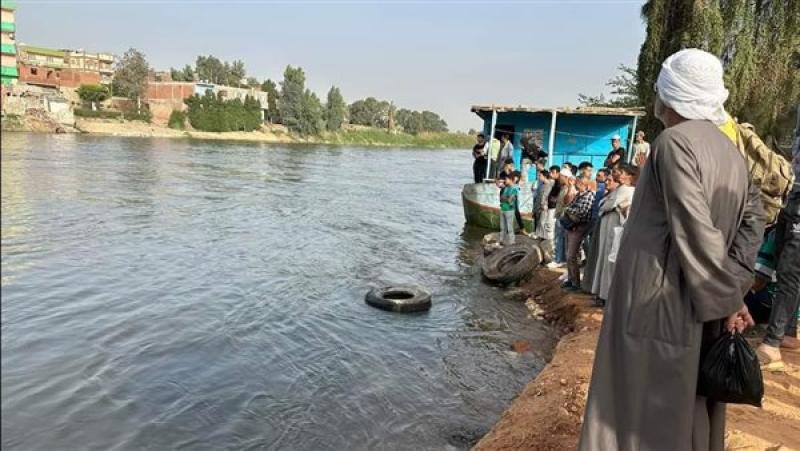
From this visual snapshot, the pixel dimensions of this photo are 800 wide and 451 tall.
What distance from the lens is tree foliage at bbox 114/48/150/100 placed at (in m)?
73.0

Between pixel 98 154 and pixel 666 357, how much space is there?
37.2 meters

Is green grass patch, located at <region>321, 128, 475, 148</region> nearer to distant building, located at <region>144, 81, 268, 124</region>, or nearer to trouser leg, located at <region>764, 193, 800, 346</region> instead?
distant building, located at <region>144, 81, 268, 124</region>

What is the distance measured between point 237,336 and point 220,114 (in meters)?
71.5

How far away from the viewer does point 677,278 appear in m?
2.47

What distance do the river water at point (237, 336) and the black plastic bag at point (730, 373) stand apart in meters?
2.42

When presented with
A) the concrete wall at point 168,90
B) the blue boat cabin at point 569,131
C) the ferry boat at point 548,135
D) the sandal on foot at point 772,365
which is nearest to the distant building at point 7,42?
the sandal on foot at point 772,365

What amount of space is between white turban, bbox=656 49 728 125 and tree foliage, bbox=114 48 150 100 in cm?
7874

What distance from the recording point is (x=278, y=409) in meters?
5.91

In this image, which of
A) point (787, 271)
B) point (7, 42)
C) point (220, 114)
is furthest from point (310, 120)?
point (7, 42)

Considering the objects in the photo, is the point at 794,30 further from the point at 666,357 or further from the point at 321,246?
the point at 666,357

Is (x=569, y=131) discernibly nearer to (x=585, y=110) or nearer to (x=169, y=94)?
(x=585, y=110)

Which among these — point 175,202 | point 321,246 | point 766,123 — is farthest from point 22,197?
point 766,123

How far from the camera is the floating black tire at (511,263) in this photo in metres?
Result: 10.6

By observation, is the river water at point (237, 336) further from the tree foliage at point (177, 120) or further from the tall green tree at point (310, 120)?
the tall green tree at point (310, 120)
